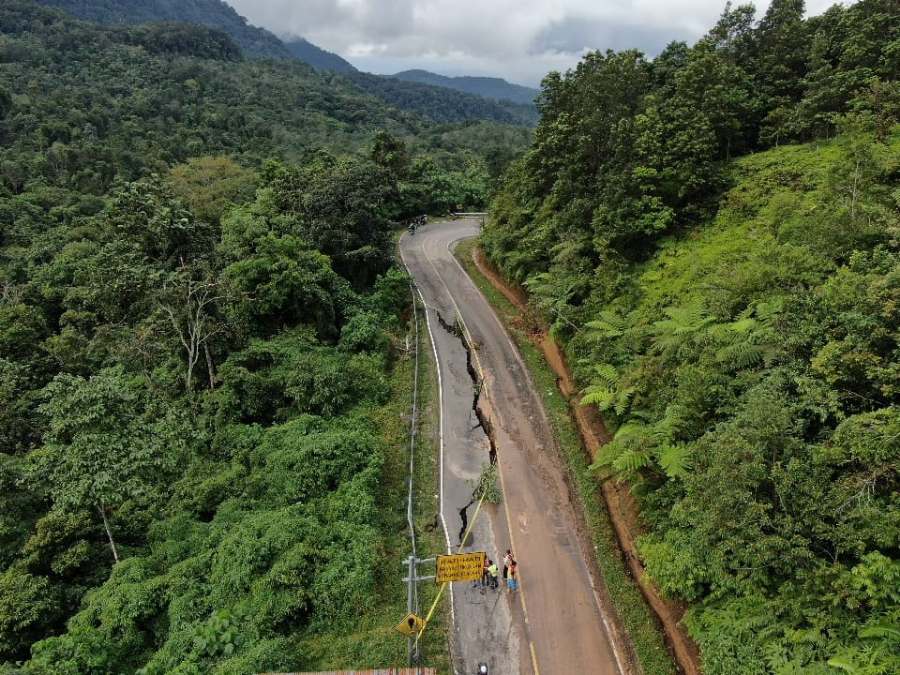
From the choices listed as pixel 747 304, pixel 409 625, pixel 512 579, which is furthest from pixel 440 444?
pixel 747 304

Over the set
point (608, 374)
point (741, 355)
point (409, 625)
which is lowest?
point (409, 625)

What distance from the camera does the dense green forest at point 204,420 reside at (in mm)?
14977

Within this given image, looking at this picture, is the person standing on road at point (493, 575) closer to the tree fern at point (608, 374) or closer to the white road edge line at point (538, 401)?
the white road edge line at point (538, 401)

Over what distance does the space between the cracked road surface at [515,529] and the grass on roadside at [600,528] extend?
49 cm

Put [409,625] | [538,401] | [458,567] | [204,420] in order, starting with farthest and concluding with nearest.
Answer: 1. [538,401]
2. [204,420]
3. [458,567]
4. [409,625]

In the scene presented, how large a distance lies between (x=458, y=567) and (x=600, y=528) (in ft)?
26.5

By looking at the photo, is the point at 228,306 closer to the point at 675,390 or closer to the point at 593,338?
the point at 593,338

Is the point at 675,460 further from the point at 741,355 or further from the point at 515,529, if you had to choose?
the point at 515,529

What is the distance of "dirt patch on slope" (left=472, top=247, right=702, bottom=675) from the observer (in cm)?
1388

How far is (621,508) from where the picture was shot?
18.4 m

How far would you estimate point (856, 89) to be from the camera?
973 inches

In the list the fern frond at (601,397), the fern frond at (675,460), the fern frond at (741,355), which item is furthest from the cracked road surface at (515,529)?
the fern frond at (741,355)

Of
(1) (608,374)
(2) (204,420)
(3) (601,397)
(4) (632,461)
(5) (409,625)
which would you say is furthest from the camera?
(2) (204,420)

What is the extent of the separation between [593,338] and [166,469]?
56.7 ft
